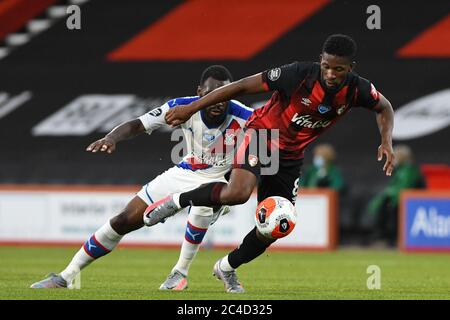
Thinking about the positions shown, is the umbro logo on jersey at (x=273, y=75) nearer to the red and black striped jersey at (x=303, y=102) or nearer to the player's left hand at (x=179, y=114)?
the red and black striped jersey at (x=303, y=102)

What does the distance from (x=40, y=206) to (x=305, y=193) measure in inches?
170

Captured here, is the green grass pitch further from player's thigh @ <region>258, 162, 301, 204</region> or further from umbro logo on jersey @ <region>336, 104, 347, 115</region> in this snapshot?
umbro logo on jersey @ <region>336, 104, 347, 115</region>

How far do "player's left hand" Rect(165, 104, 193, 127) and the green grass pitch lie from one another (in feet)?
4.62

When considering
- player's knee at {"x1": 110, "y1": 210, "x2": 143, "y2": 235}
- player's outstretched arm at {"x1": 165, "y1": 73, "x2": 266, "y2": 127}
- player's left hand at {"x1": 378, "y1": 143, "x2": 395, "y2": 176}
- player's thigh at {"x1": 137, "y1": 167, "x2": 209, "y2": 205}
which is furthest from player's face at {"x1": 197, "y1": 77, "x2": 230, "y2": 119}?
player's left hand at {"x1": 378, "y1": 143, "x2": 395, "y2": 176}

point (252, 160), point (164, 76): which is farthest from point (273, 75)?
point (164, 76)

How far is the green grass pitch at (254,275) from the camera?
9.23 metres

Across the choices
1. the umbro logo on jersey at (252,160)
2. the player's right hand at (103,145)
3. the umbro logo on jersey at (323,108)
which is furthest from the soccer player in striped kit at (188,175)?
the umbro logo on jersey at (323,108)

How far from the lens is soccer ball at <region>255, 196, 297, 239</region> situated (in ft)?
29.7

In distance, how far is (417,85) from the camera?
64.2ft

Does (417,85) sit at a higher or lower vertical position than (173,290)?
higher

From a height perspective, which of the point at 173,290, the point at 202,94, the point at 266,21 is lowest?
the point at 173,290

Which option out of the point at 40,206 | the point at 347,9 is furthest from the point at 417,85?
the point at 40,206

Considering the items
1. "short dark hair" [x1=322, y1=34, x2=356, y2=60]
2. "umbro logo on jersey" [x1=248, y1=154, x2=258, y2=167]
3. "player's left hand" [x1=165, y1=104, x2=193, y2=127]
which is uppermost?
"short dark hair" [x1=322, y1=34, x2=356, y2=60]

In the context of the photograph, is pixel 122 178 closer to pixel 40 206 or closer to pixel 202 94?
pixel 40 206
